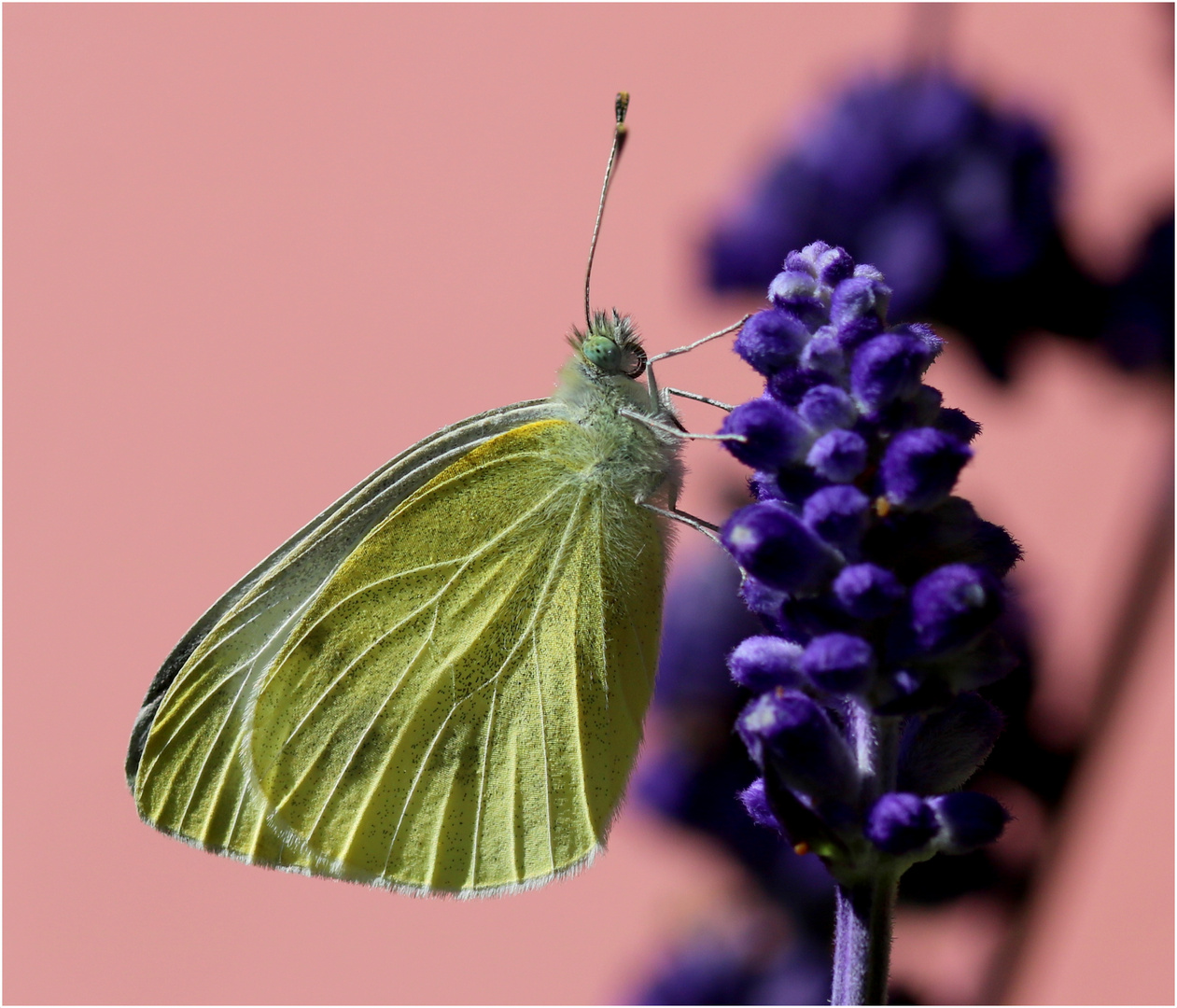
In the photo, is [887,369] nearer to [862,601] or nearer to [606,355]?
[862,601]

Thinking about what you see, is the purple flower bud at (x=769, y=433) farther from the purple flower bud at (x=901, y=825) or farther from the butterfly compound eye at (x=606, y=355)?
the butterfly compound eye at (x=606, y=355)

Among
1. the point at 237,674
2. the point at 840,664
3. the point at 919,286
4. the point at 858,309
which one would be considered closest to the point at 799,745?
the point at 840,664

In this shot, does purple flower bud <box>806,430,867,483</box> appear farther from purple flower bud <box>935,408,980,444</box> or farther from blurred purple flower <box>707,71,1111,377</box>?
A: blurred purple flower <box>707,71,1111,377</box>

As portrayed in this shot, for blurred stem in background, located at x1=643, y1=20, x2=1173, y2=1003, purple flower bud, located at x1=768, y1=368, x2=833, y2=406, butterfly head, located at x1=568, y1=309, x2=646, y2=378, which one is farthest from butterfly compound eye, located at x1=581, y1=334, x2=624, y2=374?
purple flower bud, located at x1=768, y1=368, x2=833, y2=406

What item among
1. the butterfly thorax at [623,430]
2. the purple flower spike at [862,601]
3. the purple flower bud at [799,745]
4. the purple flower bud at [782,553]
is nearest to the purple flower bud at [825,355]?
the purple flower spike at [862,601]

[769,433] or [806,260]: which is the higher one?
[806,260]

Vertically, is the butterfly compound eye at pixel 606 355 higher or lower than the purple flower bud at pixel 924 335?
lower

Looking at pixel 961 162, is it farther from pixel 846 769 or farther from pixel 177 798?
pixel 177 798
